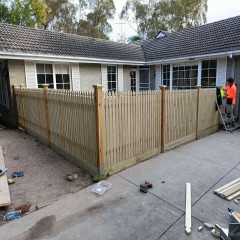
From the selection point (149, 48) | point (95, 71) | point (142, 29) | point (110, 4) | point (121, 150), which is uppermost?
point (110, 4)

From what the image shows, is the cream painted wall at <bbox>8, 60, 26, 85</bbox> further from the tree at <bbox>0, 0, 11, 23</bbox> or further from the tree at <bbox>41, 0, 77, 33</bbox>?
the tree at <bbox>41, 0, 77, 33</bbox>

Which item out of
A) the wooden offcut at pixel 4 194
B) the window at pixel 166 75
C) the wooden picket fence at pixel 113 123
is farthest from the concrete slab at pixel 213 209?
the window at pixel 166 75

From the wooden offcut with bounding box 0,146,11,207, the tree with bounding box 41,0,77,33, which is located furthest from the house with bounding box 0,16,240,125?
the tree with bounding box 41,0,77,33

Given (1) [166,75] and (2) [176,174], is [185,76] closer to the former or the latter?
(1) [166,75]

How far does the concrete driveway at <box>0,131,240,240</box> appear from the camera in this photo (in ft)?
9.46

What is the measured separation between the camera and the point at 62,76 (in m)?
10.6

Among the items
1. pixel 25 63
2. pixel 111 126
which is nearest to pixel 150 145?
pixel 111 126

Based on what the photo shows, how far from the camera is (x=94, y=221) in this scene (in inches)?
123

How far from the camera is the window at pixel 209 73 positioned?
1082cm

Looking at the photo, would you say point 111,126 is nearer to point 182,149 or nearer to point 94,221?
point 94,221

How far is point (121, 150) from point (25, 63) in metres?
6.80

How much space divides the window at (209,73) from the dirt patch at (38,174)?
8.72 metres

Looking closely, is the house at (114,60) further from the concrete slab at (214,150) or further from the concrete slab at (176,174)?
the concrete slab at (176,174)

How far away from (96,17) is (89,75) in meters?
24.3
